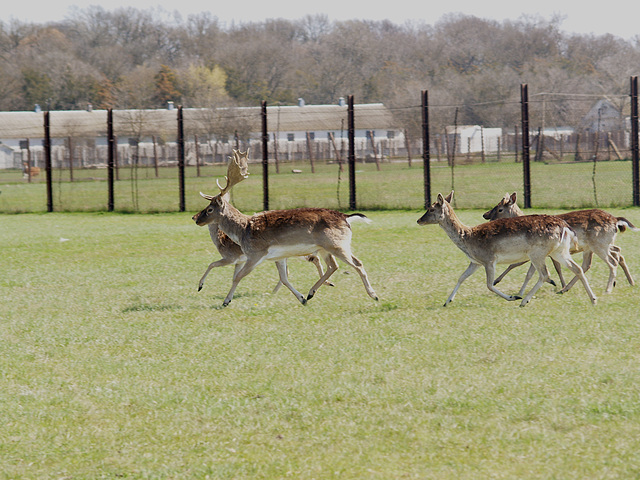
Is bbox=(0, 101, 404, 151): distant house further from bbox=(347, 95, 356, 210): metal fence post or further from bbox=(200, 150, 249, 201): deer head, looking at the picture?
bbox=(200, 150, 249, 201): deer head

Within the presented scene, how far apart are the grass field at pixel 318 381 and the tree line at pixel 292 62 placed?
72331mm

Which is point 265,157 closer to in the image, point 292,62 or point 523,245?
point 523,245

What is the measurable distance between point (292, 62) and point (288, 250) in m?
113

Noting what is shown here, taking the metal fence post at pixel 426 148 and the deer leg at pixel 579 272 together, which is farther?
the metal fence post at pixel 426 148

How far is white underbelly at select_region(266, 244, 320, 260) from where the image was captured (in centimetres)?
1008

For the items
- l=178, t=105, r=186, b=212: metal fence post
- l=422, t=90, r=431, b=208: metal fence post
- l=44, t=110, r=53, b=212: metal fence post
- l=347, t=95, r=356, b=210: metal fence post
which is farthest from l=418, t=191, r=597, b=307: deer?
l=44, t=110, r=53, b=212: metal fence post

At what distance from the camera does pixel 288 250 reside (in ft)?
33.1

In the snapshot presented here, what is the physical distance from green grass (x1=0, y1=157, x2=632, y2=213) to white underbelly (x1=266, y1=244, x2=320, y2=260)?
44.1ft

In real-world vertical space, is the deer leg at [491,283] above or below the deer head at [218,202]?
below

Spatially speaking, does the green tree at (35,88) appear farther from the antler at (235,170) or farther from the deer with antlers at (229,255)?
the deer with antlers at (229,255)

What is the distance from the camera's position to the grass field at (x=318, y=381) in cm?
508

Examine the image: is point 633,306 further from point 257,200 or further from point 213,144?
point 213,144

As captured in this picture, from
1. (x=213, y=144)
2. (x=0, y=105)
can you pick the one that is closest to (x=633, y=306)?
(x=213, y=144)

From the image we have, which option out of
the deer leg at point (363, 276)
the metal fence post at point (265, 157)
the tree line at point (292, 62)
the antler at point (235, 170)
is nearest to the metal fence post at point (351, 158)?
the metal fence post at point (265, 157)
